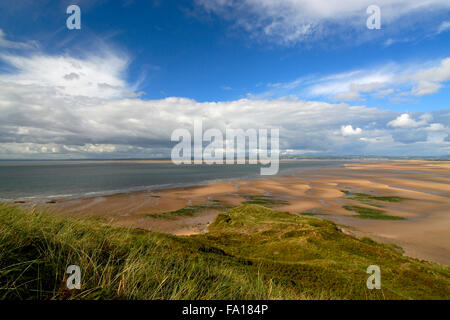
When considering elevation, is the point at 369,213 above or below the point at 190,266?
below

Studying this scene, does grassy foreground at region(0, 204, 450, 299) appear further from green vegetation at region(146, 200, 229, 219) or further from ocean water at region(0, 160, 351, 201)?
ocean water at region(0, 160, 351, 201)

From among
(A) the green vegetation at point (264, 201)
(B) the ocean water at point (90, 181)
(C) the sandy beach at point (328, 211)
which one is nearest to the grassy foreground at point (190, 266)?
(C) the sandy beach at point (328, 211)

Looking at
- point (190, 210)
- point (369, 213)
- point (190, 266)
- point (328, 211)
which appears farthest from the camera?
point (190, 210)

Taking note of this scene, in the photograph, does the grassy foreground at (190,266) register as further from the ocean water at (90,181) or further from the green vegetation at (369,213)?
the ocean water at (90,181)

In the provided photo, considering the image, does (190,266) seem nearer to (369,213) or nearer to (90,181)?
(369,213)

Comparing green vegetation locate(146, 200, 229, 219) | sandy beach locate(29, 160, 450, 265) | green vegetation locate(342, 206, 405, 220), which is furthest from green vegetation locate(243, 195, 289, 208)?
green vegetation locate(342, 206, 405, 220)

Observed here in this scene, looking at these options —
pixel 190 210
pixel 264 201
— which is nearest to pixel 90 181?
pixel 190 210
